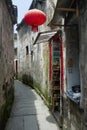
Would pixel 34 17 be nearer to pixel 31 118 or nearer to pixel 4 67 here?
pixel 4 67

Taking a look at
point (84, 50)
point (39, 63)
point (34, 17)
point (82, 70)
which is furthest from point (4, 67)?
point (39, 63)

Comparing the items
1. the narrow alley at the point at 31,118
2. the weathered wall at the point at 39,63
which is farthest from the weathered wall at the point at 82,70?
the weathered wall at the point at 39,63

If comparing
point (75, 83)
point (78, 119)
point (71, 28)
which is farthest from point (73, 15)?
point (78, 119)

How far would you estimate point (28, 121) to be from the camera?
25.3 feet

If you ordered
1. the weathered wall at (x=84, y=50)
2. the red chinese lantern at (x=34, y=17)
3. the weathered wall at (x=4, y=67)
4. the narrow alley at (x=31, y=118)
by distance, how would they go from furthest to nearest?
the narrow alley at (x=31, y=118)
the weathered wall at (x=4, y=67)
the red chinese lantern at (x=34, y=17)
the weathered wall at (x=84, y=50)

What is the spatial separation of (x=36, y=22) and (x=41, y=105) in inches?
217

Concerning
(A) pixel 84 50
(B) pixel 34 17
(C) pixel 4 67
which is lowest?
(C) pixel 4 67

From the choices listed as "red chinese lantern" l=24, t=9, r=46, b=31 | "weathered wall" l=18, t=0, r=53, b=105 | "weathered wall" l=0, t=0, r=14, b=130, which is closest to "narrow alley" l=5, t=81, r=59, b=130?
"weathered wall" l=0, t=0, r=14, b=130

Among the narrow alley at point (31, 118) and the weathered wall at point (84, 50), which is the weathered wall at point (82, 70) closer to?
the weathered wall at point (84, 50)

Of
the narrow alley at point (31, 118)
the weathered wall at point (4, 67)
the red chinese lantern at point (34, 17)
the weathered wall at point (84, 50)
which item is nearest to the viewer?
the weathered wall at point (84, 50)

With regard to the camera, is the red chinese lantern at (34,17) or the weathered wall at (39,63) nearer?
the red chinese lantern at (34,17)

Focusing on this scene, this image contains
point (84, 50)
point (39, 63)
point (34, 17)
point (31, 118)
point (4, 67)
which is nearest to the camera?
point (84, 50)

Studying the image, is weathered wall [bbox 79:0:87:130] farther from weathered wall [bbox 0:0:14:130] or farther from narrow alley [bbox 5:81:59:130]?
narrow alley [bbox 5:81:59:130]

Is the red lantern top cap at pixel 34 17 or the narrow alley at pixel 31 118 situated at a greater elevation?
the red lantern top cap at pixel 34 17
